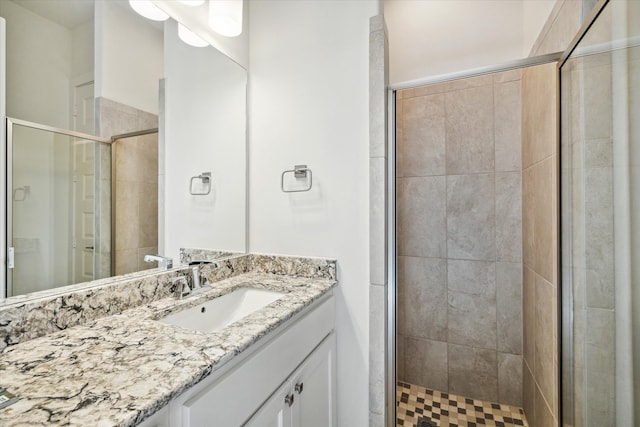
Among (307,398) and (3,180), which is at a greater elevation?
(3,180)

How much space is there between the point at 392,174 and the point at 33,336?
1.38 m

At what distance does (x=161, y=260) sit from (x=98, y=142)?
48 cm

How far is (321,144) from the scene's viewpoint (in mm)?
1471

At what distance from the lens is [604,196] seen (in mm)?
886

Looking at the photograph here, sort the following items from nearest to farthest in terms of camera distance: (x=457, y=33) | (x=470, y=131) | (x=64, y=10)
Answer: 1. (x=64, y=10)
2. (x=457, y=33)
3. (x=470, y=131)

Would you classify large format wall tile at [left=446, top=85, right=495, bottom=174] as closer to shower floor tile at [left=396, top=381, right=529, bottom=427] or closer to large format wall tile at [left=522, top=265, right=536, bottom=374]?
large format wall tile at [left=522, top=265, right=536, bottom=374]

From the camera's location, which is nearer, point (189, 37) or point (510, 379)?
point (189, 37)

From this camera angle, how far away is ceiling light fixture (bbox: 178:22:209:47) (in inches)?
49.4

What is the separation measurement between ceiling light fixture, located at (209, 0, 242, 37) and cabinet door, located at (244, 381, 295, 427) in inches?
62.6

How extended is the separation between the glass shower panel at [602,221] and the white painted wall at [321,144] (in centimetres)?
79

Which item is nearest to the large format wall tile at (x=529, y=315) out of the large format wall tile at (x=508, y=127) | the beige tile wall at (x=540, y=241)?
the beige tile wall at (x=540, y=241)

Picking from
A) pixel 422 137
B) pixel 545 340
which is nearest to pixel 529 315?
pixel 545 340

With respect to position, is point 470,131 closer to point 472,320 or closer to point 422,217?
point 422,217

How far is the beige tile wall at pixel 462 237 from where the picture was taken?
183 centimetres
